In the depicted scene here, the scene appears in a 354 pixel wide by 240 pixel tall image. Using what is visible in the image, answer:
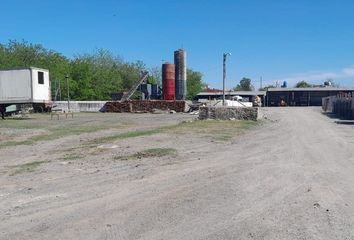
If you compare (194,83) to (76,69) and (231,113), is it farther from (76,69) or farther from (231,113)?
(231,113)

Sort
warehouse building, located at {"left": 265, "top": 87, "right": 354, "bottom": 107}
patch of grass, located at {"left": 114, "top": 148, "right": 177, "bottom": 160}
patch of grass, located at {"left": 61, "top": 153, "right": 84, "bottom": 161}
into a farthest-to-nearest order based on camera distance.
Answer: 1. warehouse building, located at {"left": 265, "top": 87, "right": 354, "bottom": 107}
2. patch of grass, located at {"left": 114, "top": 148, "right": 177, "bottom": 160}
3. patch of grass, located at {"left": 61, "top": 153, "right": 84, "bottom": 161}

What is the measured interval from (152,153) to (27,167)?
13.5ft

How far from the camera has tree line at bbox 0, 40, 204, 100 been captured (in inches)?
2739

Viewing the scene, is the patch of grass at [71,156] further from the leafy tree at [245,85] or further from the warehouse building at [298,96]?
the leafy tree at [245,85]

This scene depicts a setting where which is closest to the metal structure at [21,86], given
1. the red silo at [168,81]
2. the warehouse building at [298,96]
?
the red silo at [168,81]

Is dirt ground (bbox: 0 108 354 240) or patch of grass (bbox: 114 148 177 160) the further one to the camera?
patch of grass (bbox: 114 148 177 160)

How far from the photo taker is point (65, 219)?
707 centimetres

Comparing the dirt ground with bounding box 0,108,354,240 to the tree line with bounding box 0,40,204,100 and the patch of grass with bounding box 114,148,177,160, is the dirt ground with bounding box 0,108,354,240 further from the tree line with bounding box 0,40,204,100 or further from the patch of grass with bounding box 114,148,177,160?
the tree line with bounding box 0,40,204,100

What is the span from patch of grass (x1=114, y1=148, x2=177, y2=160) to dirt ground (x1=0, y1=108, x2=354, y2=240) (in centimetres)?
3

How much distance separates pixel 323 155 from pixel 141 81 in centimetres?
5322

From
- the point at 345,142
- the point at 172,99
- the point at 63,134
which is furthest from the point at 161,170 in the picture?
the point at 172,99

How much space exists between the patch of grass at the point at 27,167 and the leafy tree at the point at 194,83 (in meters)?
98.7

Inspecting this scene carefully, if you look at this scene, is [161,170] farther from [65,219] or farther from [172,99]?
[172,99]

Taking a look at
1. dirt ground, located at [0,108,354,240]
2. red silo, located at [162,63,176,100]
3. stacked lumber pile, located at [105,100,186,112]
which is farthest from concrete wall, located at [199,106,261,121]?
red silo, located at [162,63,176,100]
